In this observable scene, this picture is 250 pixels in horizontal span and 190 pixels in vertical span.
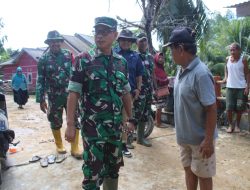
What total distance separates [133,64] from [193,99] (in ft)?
7.83

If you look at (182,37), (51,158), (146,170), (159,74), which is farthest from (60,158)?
(182,37)

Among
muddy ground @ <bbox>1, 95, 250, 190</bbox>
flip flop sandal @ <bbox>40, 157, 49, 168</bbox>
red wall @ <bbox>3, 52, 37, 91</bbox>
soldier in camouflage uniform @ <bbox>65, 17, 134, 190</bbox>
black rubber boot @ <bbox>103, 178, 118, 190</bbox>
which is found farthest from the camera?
red wall @ <bbox>3, 52, 37, 91</bbox>

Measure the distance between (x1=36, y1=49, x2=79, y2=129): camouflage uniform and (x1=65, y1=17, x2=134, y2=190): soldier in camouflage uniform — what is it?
83.3 inches

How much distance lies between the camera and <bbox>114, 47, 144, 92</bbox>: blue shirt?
16.1 ft

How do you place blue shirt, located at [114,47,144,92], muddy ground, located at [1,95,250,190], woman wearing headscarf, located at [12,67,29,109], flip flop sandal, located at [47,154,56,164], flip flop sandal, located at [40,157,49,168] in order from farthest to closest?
woman wearing headscarf, located at [12,67,29,109]
blue shirt, located at [114,47,144,92]
flip flop sandal, located at [47,154,56,164]
flip flop sandal, located at [40,157,49,168]
muddy ground, located at [1,95,250,190]

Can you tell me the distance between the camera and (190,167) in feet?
9.60

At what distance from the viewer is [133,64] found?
4941 mm

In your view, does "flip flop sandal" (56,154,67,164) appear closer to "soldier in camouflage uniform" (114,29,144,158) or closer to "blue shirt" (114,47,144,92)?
"soldier in camouflage uniform" (114,29,144,158)

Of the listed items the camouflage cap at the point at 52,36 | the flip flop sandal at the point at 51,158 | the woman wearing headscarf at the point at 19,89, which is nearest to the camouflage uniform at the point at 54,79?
the camouflage cap at the point at 52,36

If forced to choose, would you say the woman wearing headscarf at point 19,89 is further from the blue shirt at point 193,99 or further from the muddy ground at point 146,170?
the blue shirt at point 193,99

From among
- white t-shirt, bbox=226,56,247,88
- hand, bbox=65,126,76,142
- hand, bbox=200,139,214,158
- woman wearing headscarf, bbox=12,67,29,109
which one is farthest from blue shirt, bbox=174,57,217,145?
woman wearing headscarf, bbox=12,67,29,109

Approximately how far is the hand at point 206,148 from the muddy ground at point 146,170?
1.30 meters

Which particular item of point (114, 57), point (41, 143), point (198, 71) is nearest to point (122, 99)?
point (114, 57)

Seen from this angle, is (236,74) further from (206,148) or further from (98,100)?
(98,100)
